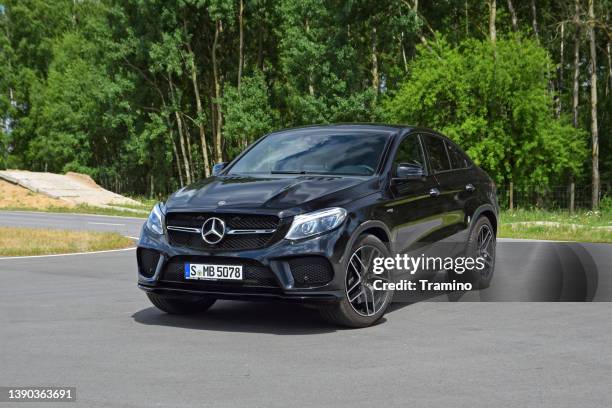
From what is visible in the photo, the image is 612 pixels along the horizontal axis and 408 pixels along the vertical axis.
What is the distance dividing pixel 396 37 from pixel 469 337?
3800 cm

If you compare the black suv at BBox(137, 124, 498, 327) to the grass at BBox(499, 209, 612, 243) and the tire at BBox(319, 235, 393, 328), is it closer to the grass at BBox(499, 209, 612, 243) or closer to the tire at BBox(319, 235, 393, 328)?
the tire at BBox(319, 235, 393, 328)

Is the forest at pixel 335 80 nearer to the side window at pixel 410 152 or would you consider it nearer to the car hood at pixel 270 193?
the side window at pixel 410 152

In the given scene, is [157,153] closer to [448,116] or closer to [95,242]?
[448,116]

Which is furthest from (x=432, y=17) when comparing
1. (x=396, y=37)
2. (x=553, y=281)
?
(x=553, y=281)

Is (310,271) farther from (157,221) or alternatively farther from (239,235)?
(157,221)

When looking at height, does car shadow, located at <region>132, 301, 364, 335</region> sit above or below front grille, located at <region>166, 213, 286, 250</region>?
below

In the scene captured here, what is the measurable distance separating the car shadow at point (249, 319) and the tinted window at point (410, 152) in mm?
1752

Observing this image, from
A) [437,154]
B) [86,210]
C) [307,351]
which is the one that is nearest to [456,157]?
[437,154]

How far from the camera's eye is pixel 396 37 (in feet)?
144

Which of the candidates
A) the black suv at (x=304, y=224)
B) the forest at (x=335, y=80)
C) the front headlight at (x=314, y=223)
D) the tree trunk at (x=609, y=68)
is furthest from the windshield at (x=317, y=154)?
the tree trunk at (x=609, y=68)

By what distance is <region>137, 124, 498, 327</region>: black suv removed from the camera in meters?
Answer: 7.04

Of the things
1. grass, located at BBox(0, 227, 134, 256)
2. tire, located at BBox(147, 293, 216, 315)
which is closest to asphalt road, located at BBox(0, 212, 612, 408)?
tire, located at BBox(147, 293, 216, 315)

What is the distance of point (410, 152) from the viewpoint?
8875mm

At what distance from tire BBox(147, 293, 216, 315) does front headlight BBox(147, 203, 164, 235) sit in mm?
703
